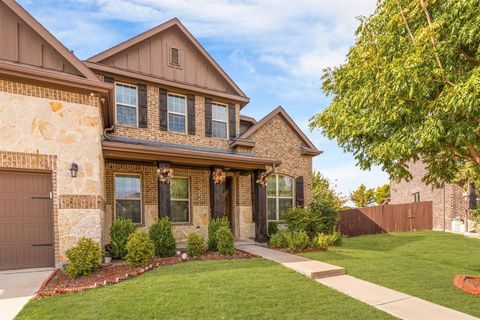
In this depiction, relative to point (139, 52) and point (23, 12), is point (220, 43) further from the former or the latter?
point (23, 12)

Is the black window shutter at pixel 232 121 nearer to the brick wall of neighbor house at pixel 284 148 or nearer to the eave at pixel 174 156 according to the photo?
the brick wall of neighbor house at pixel 284 148

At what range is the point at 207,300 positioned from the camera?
17.9 feet

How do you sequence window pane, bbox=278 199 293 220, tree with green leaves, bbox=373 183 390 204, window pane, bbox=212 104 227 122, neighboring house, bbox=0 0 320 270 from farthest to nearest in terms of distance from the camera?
1. tree with green leaves, bbox=373 183 390 204
2. window pane, bbox=278 199 293 220
3. window pane, bbox=212 104 227 122
4. neighboring house, bbox=0 0 320 270

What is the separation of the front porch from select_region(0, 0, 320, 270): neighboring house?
0.04 m

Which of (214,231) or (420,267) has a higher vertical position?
(214,231)

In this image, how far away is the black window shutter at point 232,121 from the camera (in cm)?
1427

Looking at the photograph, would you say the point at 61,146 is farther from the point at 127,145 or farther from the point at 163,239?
the point at 163,239

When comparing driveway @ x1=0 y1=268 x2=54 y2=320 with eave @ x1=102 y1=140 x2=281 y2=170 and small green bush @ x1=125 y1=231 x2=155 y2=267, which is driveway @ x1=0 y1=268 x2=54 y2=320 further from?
eave @ x1=102 y1=140 x2=281 y2=170

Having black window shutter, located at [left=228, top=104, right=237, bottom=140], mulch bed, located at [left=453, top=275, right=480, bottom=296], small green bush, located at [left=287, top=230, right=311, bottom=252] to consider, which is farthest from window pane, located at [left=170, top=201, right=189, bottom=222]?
mulch bed, located at [left=453, top=275, right=480, bottom=296]

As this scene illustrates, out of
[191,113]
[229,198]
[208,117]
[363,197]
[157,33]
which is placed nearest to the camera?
[157,33]

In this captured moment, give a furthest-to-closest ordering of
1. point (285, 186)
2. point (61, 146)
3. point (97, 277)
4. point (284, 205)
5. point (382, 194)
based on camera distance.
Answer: point (382, 194)
point (285, 186)
point (284, 205)
point (61, 146)
point (97, 277)

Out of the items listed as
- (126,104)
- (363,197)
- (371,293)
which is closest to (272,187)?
(126,104)

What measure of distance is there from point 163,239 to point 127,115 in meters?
5.14

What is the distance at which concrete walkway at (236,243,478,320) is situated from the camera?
5164 mm
